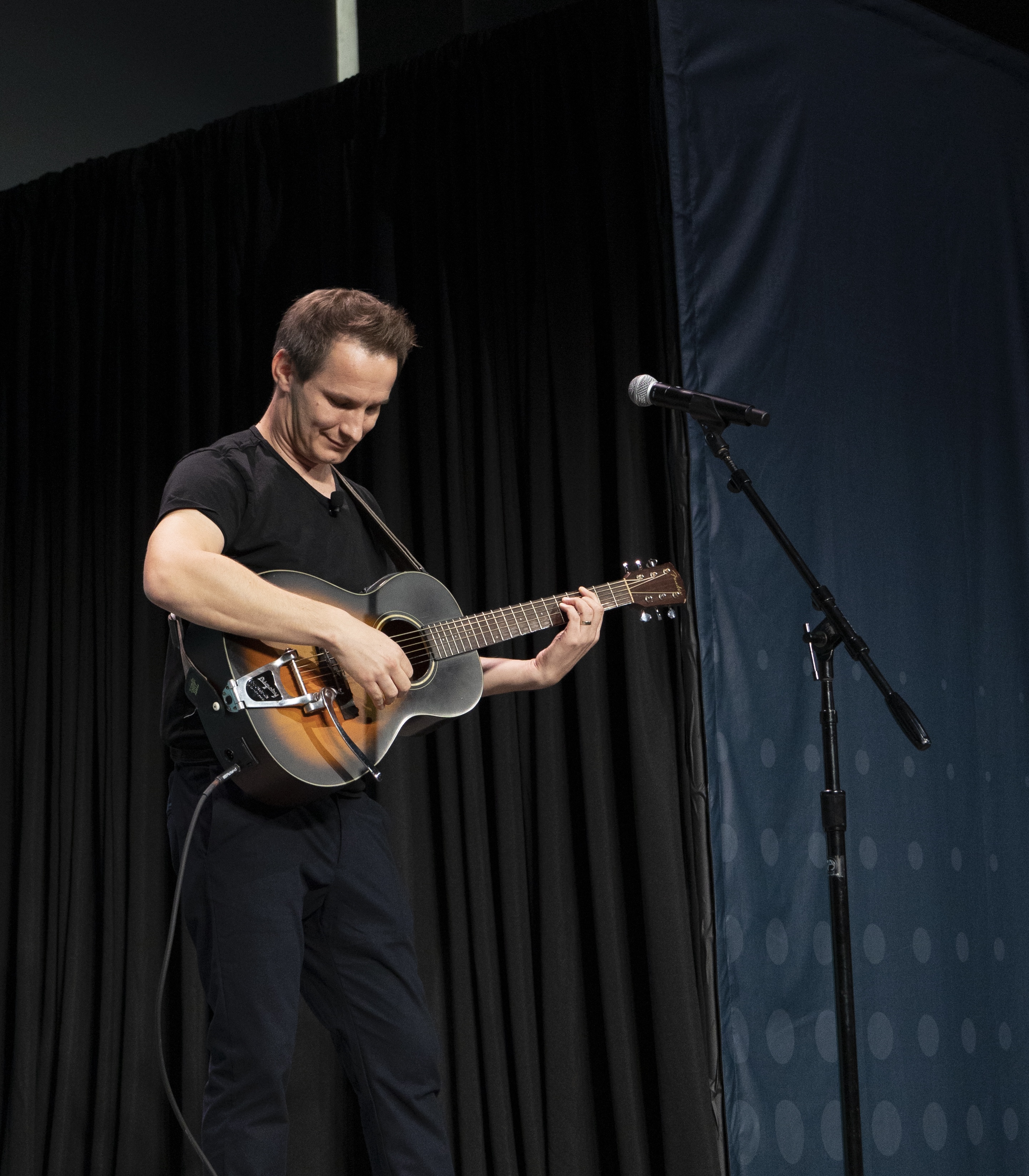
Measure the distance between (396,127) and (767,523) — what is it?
167 centimetres

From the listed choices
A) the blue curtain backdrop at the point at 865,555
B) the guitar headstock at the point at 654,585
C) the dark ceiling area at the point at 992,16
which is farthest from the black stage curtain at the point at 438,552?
the dark ceiling area at the point at 992,16

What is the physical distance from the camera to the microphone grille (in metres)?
2.31

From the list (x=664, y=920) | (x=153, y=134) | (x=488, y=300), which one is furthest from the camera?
(x=153, y=134)

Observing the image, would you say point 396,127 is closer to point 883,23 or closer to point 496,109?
point 496,109

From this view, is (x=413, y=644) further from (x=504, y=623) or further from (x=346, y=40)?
(x=346, y=40)

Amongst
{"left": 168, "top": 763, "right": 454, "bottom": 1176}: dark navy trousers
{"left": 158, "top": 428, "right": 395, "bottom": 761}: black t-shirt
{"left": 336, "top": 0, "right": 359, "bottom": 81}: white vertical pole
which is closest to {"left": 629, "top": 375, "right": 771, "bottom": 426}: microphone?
{"left": 158, "top": 428, "right": 395, "bottom": 761}: black t-shirt

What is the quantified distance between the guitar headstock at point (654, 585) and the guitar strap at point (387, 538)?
0.47 metres

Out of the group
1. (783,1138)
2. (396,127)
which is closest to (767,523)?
(783,1138)

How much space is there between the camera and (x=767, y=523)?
2.20 meters

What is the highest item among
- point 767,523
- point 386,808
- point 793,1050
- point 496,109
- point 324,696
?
point 496,109

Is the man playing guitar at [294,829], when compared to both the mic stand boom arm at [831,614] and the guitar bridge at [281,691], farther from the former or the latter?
the mic stand boom arm at [831,614]

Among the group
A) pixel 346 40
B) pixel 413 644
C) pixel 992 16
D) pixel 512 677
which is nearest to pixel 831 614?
pixel 512 677

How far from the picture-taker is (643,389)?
7.62 ft

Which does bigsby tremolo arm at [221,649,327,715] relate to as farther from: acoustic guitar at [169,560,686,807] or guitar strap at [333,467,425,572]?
guitar strap at [333,467,425,572]
